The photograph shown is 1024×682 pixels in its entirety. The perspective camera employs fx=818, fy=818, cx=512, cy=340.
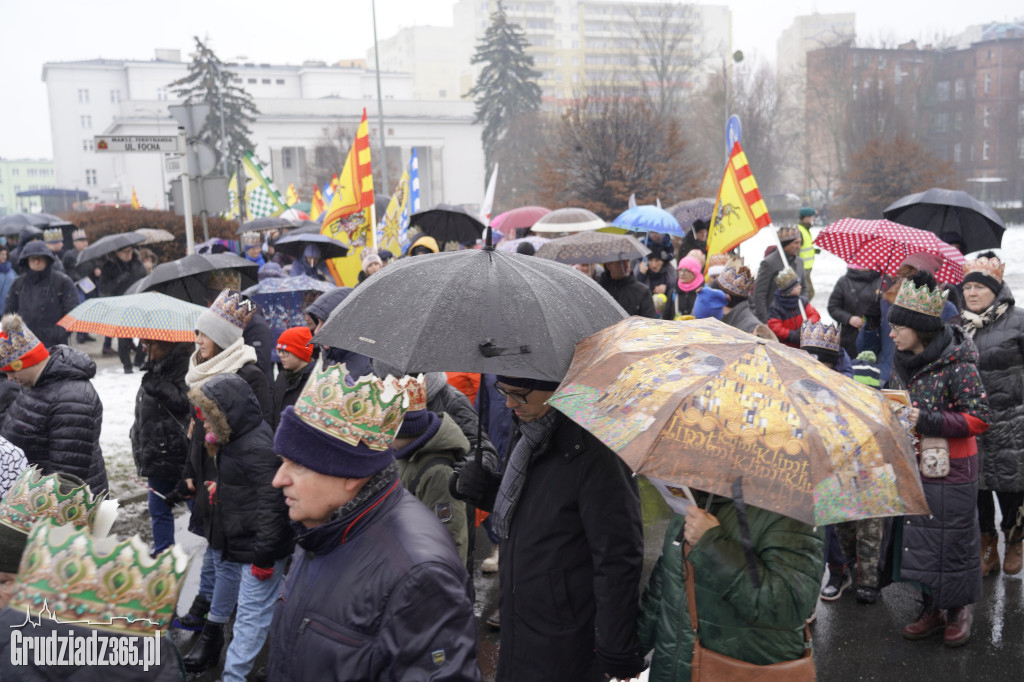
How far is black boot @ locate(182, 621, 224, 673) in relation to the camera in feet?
14.5

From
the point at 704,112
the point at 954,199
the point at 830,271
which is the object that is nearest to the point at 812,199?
the point at 704,112

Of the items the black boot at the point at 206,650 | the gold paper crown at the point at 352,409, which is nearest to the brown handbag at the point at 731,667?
the gold paper crown at the point at 352,409

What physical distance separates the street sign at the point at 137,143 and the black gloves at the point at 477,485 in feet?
22.5

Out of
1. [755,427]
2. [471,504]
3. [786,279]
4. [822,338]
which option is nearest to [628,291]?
[786,279]

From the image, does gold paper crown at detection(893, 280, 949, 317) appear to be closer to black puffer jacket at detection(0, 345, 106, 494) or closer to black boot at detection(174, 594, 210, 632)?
Answer: black boot at detection(174, 594, 210, 632)

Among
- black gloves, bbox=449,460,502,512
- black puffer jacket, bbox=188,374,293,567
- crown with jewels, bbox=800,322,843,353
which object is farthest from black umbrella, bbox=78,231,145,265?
black gloves, bbox=449,460,502,512

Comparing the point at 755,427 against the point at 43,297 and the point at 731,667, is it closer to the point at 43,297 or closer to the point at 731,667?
the point at 731,667

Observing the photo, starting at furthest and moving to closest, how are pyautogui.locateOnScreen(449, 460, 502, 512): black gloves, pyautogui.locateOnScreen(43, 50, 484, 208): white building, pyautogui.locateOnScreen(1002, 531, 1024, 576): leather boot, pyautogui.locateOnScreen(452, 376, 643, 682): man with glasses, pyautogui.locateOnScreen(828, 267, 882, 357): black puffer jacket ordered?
pyautogui.locateOnScreen(43, 50, 484, 208): white building → pyautogui.locateOnScreen(828, 267, 882, 357): black puffer jacket → pyautogui.locateOnScreen(1002, 531, 1024, 576): leather boot → pyautogui.locateOnScreen(449, 460, 502, 512): black gloves → pyautogui.locateOnScreen(452, 376, 643, 682): man with glasses

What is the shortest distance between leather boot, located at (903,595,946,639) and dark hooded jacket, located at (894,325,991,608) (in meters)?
0.25

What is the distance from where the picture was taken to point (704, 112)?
5559 centimetres

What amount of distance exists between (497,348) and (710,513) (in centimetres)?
88

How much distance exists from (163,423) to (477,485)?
2.90m

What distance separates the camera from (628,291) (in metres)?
7.82

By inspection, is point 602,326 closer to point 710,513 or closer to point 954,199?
point 710,513
